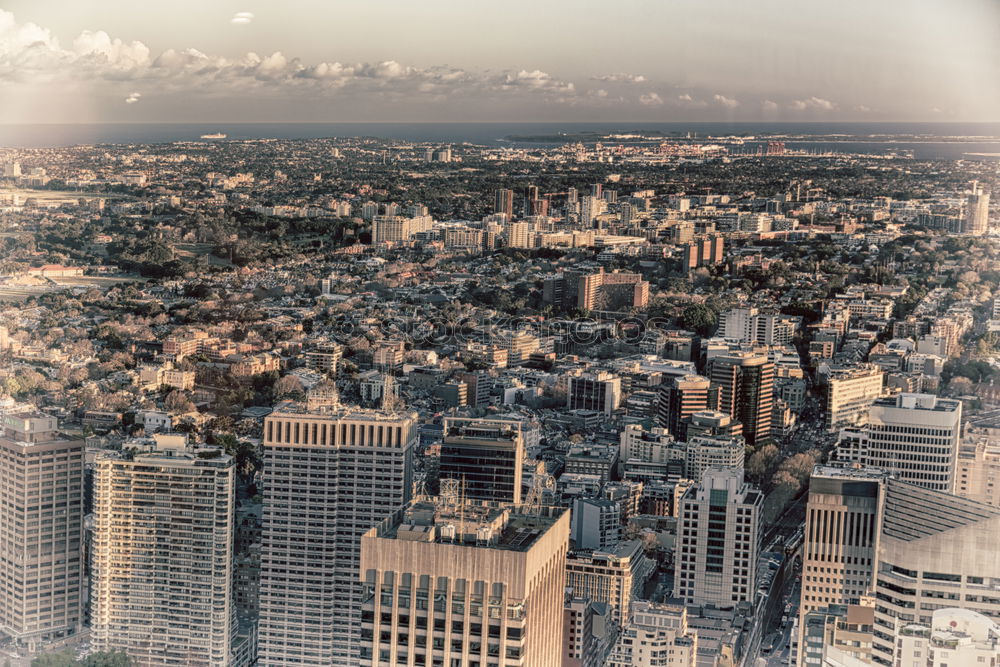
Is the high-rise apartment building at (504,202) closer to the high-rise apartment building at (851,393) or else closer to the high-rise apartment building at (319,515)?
the high-rise apartment building at (851,393)

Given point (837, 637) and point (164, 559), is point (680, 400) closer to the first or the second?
point (164, 559)

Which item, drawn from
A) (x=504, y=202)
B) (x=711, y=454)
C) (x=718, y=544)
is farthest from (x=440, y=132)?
(x=718, y=544)

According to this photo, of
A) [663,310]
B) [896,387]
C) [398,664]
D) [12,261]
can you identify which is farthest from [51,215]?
[398,664]

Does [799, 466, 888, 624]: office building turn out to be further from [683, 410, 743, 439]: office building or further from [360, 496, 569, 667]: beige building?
[683, 410, 743, 439]: office building

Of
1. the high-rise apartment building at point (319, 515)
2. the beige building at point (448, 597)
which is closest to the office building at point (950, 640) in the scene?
the beige building at point (448, 597)

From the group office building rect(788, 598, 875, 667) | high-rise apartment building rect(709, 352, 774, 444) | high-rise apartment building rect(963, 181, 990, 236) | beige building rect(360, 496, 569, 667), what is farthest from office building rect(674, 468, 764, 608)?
high-rise apartment building rect(963, 181, 990, 236)
